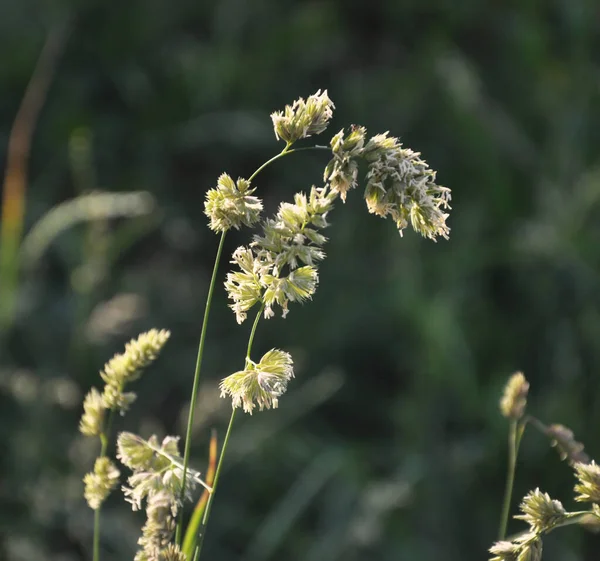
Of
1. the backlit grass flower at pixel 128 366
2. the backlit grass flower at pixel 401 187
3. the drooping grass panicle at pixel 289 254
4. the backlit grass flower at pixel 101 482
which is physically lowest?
the backlit grass flower at pixel 101 482

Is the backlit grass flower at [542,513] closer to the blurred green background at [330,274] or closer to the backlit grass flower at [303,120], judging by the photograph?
the backlit grass flower at [303,120]

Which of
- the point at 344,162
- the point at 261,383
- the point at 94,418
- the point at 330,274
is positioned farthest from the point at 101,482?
the point at 330,274

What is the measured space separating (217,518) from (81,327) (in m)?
0.62

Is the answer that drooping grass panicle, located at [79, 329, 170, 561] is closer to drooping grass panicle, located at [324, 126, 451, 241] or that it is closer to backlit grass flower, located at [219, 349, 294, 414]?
backlit grass flower, located at [219, 349, 294, 414]

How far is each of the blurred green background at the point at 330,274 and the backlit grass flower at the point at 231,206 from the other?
123 cm

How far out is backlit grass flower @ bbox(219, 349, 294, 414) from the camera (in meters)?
0.66

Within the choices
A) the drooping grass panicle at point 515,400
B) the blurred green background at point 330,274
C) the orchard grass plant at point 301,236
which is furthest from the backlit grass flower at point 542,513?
the blurred green background at point 330,274

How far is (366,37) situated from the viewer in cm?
361

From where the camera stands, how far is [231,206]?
0.66m

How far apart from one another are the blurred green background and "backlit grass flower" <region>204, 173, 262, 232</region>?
123cm

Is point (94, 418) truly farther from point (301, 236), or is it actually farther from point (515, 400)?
point (515, 400)

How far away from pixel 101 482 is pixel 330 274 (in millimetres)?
2083

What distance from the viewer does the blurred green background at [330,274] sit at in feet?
7.22

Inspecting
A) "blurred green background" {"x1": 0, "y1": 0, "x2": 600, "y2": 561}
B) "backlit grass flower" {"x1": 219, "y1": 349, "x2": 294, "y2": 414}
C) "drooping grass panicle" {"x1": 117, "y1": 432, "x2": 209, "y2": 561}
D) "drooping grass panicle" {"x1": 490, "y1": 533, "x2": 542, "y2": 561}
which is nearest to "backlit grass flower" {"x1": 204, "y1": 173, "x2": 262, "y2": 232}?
"backlit grass flower" {"x1": 219, "y1": 349, "x2": 294, "y2": 414}
